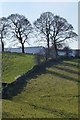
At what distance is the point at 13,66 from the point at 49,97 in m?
26.2

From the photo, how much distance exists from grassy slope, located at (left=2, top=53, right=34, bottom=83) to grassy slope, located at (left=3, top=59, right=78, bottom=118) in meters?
3.81

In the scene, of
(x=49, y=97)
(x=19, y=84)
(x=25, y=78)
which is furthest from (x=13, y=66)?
(x=49, y=97)

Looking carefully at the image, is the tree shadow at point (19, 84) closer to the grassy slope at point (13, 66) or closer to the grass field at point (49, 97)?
the grass field at point (49, 97)

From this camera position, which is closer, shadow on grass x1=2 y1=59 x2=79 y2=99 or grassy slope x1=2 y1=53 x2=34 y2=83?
shadow on grass x1=2 y1=59 x2=79 y2=99

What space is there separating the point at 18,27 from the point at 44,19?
7424 mm

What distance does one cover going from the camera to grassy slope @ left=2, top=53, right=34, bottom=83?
42.0m

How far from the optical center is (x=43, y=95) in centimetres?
3719

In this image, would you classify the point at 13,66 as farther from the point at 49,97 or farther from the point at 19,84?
the point at 49,97

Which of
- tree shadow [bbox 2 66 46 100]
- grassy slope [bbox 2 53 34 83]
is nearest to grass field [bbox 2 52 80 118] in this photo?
tree shadow [bbox 2 66 46 100]

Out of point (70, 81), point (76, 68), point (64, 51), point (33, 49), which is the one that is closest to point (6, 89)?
point (70, 81)

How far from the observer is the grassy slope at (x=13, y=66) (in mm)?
42022

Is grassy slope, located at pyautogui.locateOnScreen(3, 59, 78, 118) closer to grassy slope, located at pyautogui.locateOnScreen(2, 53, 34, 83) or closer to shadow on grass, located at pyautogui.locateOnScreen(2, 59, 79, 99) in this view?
shadow on grass, located at pyautogui.locateOnScreen(2, 59, 79, 99)

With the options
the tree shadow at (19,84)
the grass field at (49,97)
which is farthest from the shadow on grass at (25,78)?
the grass field at (49,97)

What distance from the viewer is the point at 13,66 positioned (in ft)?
201
